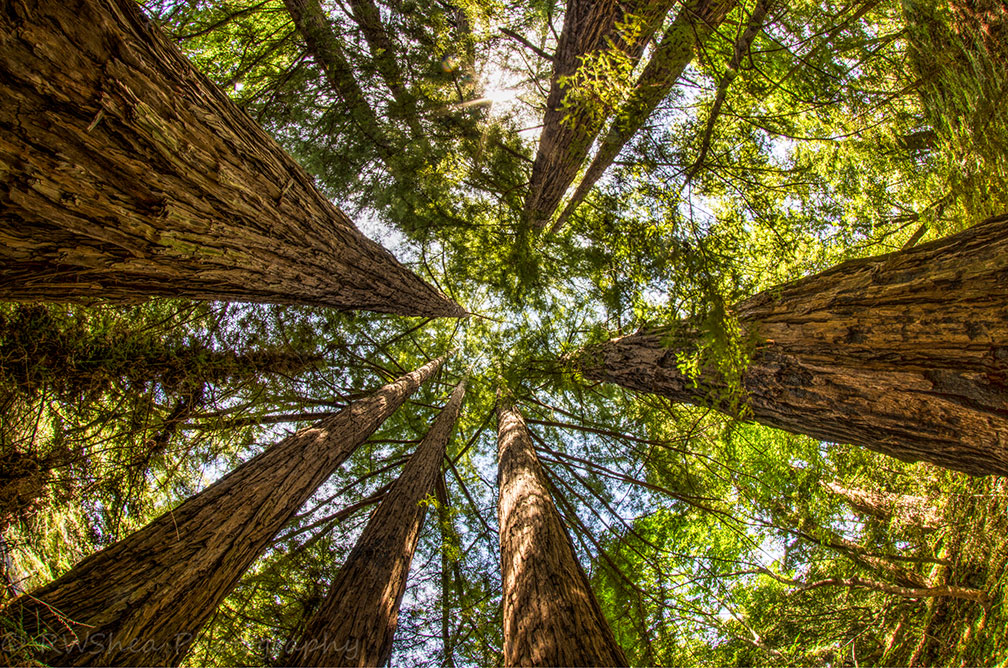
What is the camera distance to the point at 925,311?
152 cm

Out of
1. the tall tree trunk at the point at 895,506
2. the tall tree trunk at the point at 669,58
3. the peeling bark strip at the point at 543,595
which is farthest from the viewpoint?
the tall tree trunk at the point at 895,506

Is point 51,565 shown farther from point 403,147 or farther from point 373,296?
point 403,147

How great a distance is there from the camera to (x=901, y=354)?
162 centimetres

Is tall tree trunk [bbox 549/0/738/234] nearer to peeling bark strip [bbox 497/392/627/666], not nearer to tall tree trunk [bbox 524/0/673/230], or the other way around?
tall tree trunk [bbox 524/0/673/230]

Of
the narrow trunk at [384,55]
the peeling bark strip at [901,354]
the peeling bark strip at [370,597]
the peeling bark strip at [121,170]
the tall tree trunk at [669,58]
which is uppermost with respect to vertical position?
the narrow trunk at [384,55]

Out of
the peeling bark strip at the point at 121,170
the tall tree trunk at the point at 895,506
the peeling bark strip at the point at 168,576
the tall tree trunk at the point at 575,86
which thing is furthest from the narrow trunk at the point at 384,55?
the tall tree trunk at the point at 895,506

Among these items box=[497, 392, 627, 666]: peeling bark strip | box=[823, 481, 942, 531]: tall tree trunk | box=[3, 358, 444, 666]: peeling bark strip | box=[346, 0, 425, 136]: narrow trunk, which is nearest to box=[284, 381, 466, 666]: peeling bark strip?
box=[3, 358, 444, 666]: peeling bark strip

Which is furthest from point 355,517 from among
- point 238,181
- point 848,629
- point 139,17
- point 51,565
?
point 848,629

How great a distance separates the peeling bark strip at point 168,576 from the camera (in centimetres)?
142

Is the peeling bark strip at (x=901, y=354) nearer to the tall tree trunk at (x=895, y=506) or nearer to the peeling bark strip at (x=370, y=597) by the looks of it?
the tall tree trunk at (x=895, y=506)

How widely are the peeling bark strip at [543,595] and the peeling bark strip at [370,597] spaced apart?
880 millimetres

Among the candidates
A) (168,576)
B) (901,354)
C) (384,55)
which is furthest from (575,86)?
(168,576)

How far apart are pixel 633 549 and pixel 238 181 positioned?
4.96 meters

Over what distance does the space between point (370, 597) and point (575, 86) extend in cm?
352
